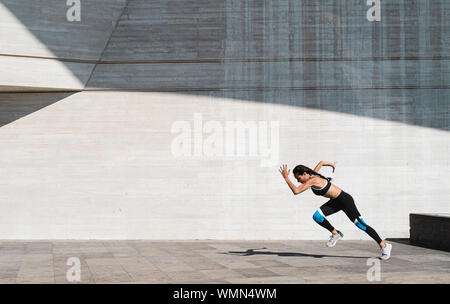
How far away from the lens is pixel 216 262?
10094 mm

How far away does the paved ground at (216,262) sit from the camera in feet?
26.6

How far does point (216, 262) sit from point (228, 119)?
6.47 meters

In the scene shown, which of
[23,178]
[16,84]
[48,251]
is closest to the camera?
[48,251]

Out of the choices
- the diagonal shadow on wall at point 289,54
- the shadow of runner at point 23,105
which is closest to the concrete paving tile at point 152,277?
the diagonal shadow on wall at point 289,54

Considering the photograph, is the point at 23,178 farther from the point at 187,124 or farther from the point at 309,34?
the point at 309,34

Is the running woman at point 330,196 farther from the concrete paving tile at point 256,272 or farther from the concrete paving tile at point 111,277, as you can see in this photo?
the concrete paving tile at point 111,277

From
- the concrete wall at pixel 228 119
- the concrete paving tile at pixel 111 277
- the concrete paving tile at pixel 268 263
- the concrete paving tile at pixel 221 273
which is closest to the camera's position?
the concrete paving tile at pixel 111 277

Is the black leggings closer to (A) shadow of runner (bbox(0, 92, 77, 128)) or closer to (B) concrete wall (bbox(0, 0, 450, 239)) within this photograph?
(B) concrete wall (bbox(0, 0, 450, 239))

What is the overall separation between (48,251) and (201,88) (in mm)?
6771

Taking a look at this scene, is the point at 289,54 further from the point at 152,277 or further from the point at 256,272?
the point at 152,277

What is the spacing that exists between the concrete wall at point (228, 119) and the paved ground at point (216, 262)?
4.79ft

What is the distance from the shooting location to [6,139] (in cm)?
1549

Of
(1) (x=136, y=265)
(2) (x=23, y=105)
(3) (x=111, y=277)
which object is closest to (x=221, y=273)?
(3) (x=111, y=277)
